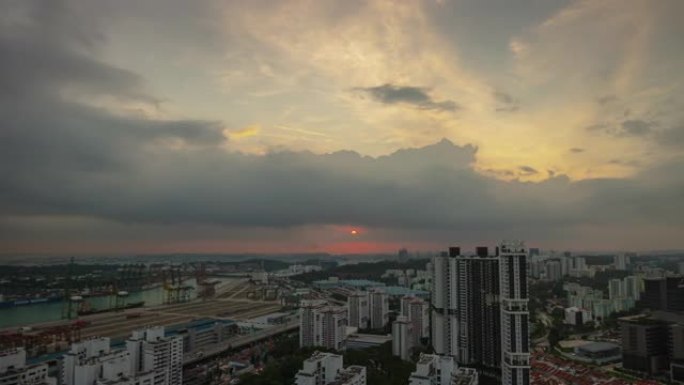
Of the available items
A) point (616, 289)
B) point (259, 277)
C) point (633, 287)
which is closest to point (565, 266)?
point (616, 289)

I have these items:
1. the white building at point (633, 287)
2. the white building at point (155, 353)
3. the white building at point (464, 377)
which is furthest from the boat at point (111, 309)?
the white building at point (633, 287)

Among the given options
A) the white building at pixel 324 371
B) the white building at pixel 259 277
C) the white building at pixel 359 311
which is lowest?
the white building at pixel 259 277

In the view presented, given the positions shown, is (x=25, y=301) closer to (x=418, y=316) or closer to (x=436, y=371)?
(x=418, y=316)

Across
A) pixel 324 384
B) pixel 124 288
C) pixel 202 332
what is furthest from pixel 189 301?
pixel 324 384

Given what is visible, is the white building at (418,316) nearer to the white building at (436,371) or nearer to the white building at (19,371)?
the white building at (436,371)

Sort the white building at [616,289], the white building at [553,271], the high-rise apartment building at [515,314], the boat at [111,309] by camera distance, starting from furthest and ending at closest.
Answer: the white building at [553,271], the white building at [616,289], the boat at [111,309], the high-rise apartment building at [515,314]

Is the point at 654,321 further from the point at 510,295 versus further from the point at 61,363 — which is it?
the point at 61,363
